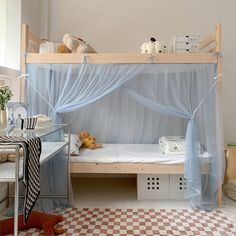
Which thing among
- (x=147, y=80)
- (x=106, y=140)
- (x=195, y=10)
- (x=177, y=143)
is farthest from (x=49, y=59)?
(x=195, y=10)

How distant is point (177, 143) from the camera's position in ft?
10.1

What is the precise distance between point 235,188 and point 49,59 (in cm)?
259

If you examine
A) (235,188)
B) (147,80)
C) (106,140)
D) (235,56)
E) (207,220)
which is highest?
(235,56)

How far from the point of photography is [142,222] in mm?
2494

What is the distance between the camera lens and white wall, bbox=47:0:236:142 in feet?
12.3

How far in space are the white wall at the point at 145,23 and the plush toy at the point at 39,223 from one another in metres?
2.41

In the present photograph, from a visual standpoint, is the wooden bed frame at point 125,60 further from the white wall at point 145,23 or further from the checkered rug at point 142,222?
the white wall at point 145,23

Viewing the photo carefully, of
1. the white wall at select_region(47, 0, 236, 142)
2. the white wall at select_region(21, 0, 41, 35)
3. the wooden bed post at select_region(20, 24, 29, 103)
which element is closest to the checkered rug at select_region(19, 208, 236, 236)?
the wooden bed post at select_region(20, 24, 29, 103)

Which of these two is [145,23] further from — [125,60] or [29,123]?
[29,123]

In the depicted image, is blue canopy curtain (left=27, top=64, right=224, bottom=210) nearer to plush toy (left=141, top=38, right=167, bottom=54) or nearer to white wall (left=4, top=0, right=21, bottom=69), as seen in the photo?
plush toy (left=141, top=38, right=167, bottom=54)

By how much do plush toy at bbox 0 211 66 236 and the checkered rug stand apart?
0.20 feet

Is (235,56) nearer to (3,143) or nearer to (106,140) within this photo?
(106,140)

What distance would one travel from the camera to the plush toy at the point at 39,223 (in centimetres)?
225

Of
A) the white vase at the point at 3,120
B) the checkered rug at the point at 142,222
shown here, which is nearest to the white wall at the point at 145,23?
the checkered rug at the point at 142,222
